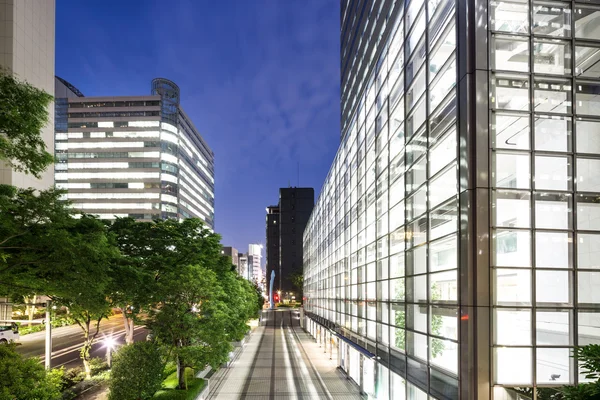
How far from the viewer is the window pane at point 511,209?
11.9 m

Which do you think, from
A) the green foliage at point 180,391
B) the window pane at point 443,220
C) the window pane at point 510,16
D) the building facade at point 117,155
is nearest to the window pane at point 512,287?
the window pane at point 443,220

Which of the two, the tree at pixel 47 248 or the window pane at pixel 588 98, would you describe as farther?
the window pane at pixel 588 98

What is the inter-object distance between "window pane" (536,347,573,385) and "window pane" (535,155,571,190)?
472 cm

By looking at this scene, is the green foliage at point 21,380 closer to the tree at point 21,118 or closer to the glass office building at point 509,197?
the tree at point 21,118

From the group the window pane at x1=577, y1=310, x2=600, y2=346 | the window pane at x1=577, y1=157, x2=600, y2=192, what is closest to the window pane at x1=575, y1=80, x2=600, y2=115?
the window pane at x1=577, y1=157, x2=600, y2=192

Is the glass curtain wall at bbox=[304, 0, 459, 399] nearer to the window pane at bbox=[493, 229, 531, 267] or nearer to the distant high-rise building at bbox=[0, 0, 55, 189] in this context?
the window pane at bbox=[493, 229, 531, 267]

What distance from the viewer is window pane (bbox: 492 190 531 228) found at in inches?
470

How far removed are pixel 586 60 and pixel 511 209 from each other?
17.4 ft

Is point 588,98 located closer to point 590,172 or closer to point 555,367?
point 590,172

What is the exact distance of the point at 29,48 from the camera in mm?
46000

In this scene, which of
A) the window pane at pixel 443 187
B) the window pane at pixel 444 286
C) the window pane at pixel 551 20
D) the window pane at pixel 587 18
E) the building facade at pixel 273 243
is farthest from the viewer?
the building facade at pixel 273 243

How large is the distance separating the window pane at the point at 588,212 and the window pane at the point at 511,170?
1688mm

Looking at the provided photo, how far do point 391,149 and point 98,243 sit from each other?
13369 mm

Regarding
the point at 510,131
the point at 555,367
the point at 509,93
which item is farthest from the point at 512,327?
the point at 509,93
